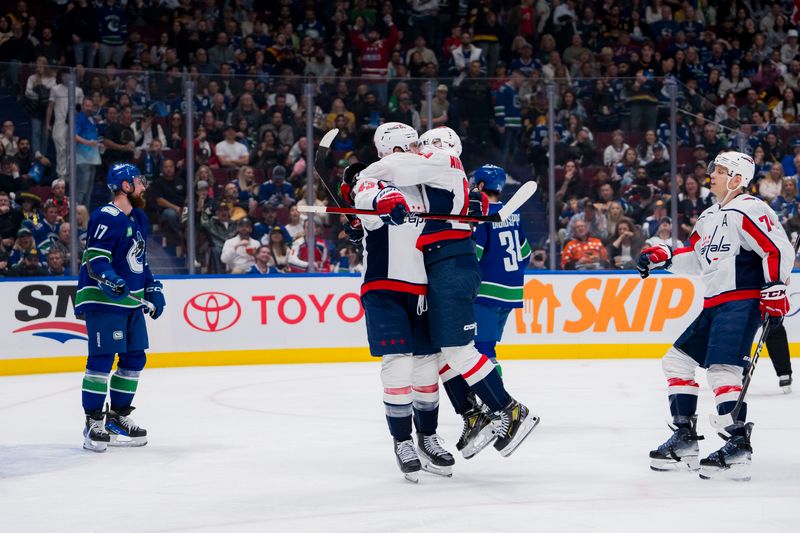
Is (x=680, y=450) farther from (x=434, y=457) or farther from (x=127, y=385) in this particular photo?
(x=127, y=385)

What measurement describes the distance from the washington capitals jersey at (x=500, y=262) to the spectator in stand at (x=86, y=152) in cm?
463

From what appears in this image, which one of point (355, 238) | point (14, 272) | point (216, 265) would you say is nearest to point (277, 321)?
point (216, 265)

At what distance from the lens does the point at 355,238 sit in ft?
16.3

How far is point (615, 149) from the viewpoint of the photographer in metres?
10.5

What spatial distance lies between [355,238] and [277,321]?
5289 millimetres

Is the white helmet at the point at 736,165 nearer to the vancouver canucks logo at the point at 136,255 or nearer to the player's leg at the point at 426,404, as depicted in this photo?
the player's leg at the point at 426,404

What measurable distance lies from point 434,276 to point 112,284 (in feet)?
5.53

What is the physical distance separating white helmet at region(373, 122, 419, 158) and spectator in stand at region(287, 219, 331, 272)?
18.0ft

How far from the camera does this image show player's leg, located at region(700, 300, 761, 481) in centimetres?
466

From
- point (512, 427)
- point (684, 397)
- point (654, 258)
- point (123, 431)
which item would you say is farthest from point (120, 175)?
point (684, 397)

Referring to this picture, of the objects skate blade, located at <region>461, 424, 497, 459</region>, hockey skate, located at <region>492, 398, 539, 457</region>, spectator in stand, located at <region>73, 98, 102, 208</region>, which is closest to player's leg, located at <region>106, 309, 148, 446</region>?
skate blade, located at <region>461, 424, 497, 459</region>

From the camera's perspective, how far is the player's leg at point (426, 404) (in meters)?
4.85

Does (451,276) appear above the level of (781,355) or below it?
above

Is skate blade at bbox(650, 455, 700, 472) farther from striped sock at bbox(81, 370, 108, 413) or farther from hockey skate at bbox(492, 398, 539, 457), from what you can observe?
striped sock at bbox(81, 370, 108, 413)
